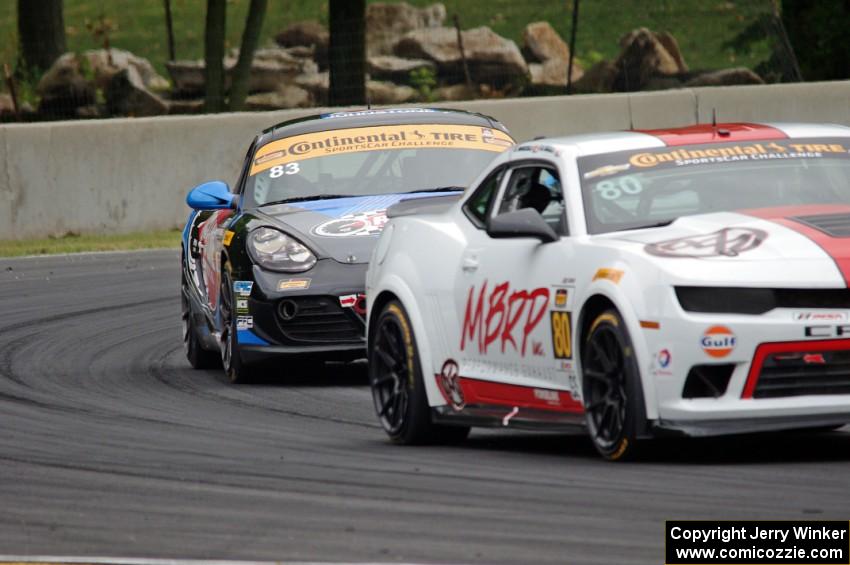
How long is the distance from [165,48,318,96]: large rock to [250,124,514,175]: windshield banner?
14.4m

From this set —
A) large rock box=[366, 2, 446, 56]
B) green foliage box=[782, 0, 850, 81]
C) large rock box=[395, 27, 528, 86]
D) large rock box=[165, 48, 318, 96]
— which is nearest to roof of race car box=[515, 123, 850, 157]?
large rock box=[395, 27, 528, 86]

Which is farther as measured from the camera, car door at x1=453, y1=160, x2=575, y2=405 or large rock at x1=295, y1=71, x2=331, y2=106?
large rock at x1=295, y1=71, x2=331, y2=106

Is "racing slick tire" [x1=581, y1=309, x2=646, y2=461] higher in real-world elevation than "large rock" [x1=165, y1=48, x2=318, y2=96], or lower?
higher

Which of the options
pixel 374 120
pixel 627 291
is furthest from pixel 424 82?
pixel 627 291

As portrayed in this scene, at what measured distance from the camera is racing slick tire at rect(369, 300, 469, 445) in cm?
905

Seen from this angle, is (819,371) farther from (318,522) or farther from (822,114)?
(822,114)

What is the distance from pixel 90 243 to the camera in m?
21.8

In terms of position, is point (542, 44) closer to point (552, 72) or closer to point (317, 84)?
point (552, 72)

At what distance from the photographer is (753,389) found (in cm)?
723

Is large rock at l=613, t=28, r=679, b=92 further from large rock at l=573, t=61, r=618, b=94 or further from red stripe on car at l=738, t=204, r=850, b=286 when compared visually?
red stripe on car at l=738, t=204, r=850, b=286

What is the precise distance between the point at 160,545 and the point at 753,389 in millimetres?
2232

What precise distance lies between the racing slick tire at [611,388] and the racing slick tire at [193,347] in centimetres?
571

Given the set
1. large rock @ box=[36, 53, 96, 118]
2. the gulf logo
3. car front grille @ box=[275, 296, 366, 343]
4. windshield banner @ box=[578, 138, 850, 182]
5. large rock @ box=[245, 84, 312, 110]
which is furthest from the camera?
large rock @ box=[245, 84, 312, 110]

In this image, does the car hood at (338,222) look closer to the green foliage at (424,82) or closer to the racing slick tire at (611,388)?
the racing slick tire at (611,388)
